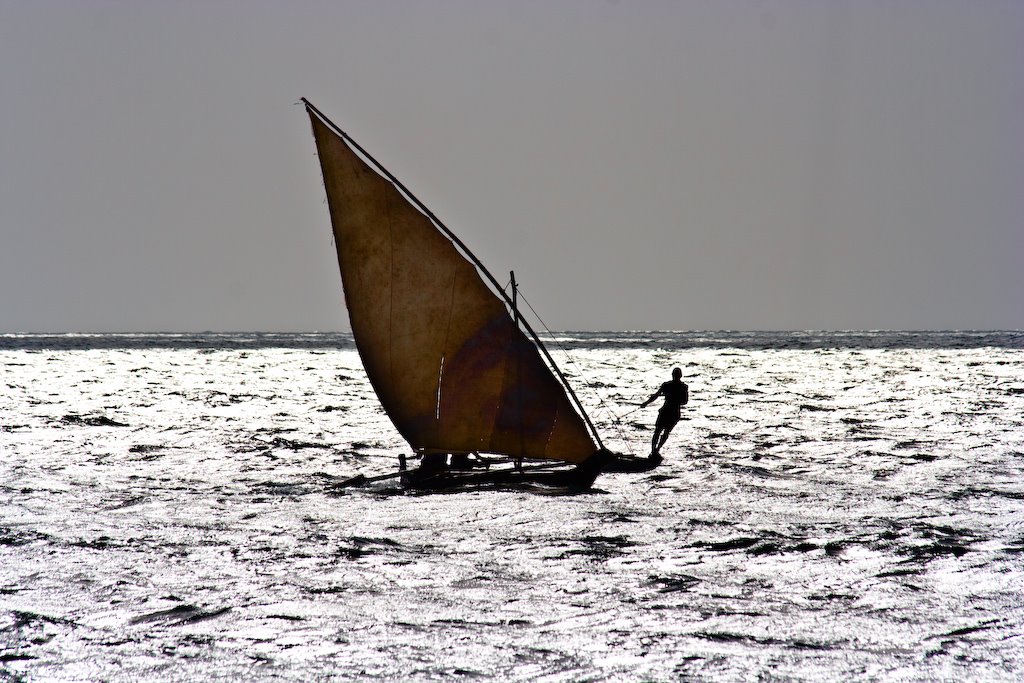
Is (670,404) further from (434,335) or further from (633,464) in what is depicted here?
(434,335)

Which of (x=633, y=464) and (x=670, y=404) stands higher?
(x=670, y=404)

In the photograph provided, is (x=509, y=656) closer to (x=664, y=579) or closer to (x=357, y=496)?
(x=664, y=579)

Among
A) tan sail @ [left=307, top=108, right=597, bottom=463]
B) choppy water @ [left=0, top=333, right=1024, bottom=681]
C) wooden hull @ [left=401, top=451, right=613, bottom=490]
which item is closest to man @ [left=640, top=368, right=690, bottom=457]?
choppy water @ [left=0, top=333, right=1024, bottom=681]

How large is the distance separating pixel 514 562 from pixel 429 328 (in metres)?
4.35

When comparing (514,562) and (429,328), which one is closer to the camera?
(514,562)

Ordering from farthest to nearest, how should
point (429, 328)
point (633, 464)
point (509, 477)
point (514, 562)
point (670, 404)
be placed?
point (633, 464), point (670, 404), point (509, 477), point (429, 328), point (514, 562)

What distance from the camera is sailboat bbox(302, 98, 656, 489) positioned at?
567 inches

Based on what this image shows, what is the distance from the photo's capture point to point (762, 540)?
482 inches

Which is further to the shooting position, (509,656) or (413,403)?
(413,403)

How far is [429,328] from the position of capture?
14.6 meters

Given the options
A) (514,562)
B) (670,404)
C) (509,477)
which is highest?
(670,404)

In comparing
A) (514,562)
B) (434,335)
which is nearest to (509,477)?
(434,335)

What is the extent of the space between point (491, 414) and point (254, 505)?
11.6 ft

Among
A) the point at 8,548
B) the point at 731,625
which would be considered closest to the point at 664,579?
the point at 731,625
